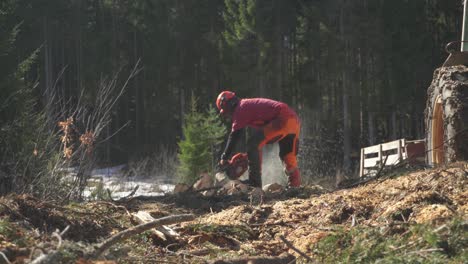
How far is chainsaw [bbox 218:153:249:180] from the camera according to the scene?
12323 mm

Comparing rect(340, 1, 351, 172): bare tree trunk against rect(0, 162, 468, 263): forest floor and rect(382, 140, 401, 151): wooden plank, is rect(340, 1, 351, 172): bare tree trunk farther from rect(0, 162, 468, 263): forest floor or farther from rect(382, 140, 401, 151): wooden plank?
rect(0, 162, 468, 263): forest floor

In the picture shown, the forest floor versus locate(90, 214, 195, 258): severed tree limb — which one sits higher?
locate(90, 214, 195, 258): severed tree limb

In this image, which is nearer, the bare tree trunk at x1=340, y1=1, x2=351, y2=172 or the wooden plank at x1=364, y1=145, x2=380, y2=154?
the wooden plank at x1=364, y1=145, x2=380, y2=154

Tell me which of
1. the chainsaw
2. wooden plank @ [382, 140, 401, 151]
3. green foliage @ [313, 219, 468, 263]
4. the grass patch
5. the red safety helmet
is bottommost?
the chainsaw

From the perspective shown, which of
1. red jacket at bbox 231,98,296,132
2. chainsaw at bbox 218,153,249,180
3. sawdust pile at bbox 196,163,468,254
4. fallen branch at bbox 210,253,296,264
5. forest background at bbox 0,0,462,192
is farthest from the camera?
forest background at bbox 0,0,462,192

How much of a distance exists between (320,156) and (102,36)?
60.7 ft

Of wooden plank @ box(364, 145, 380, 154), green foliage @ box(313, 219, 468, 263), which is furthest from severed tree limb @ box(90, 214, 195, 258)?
wooden plank @ box(364, 145, 380, 154)

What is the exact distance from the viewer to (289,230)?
18.2 ft

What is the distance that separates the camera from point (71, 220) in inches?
215

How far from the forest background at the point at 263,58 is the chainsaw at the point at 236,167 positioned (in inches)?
497

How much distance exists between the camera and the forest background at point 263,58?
33406 mm

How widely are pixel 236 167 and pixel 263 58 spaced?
25.3 m

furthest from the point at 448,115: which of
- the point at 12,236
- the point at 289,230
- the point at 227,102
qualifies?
the point at 227,102

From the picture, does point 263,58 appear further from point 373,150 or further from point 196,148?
point 373,150
